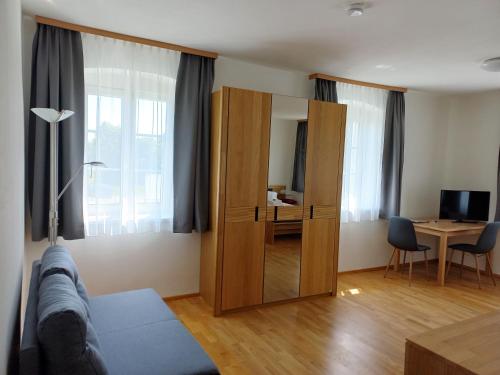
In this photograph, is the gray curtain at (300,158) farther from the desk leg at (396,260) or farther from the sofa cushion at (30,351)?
the sofa cushion at (30,351)

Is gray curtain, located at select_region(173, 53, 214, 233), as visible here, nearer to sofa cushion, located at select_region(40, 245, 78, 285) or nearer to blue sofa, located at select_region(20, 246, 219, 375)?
blue sofa, located at select_region(20, 246, 219, 375)

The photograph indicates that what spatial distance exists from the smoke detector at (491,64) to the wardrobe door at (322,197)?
4.49 ft

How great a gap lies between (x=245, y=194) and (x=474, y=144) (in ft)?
12.4

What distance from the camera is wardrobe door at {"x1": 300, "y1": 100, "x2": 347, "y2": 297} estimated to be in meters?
3.80

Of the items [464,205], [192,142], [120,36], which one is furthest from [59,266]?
[464,205]

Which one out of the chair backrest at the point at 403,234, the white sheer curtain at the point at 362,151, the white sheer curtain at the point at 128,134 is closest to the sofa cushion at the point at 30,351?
the white sheer curtain at the point at 128,134

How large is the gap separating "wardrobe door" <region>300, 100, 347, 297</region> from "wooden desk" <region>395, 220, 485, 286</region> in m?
1.43

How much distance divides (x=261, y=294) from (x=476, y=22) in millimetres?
2895

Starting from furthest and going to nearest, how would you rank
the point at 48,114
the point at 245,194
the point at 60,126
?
the point at 245,194, the point at 60,126, the point at 48,114

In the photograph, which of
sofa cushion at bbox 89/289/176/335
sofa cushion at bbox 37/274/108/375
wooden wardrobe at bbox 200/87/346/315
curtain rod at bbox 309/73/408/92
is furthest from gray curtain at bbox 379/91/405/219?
sofa cushion at bbox 37/274/108/375

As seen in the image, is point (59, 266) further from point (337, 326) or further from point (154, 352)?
point (337, 326)

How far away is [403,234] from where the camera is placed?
4.58 metres

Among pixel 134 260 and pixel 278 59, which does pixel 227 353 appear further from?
pixel 278 59

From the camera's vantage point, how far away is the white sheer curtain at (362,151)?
4.63m
